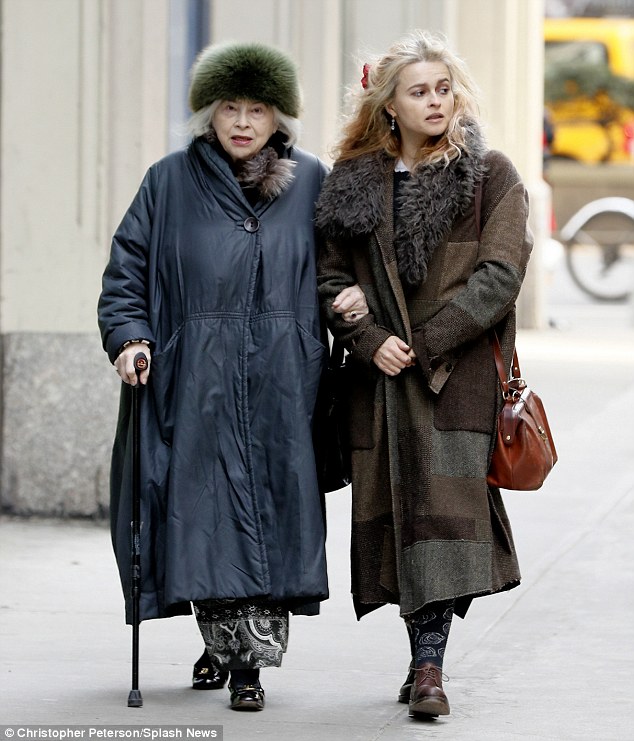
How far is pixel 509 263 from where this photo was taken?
475 cm

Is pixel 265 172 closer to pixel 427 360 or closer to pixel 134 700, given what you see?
pixel 427 360

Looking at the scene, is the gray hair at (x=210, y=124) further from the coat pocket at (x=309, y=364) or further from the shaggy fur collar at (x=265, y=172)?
the coat pocket at (x=309, y=364)

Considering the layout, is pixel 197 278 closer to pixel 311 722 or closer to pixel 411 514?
pixel 411 514

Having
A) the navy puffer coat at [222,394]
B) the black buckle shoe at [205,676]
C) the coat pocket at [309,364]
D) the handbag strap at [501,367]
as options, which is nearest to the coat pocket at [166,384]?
the navy puffer coat at [222,394]

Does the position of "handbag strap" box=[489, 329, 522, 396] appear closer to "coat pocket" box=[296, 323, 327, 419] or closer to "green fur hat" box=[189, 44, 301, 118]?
"coat pocket" box=[296, 323, 327, 419]

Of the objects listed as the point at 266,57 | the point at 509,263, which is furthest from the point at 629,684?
the point at 266,57

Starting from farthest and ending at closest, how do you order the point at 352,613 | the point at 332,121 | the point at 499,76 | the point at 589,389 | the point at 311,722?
the point at 499,76 → the point at 589,389 → the point at 332,121 → the point at 352,613 → the point at 311,722

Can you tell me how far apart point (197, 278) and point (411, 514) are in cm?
87

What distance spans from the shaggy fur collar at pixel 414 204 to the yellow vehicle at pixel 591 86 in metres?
27.0

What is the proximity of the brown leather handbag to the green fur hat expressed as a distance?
995 mm

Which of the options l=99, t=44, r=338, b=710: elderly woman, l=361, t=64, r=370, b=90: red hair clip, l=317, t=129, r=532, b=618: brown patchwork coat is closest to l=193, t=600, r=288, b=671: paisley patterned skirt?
l=99, t=44, r=338, b=710: elderly woman

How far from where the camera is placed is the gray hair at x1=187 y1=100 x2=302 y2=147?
16.2 ft

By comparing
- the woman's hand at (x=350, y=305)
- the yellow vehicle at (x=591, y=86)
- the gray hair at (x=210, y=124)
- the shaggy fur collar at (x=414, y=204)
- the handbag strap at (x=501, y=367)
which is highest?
the yellow vehicle at (x=591, y=86)

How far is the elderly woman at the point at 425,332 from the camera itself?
477 cm
